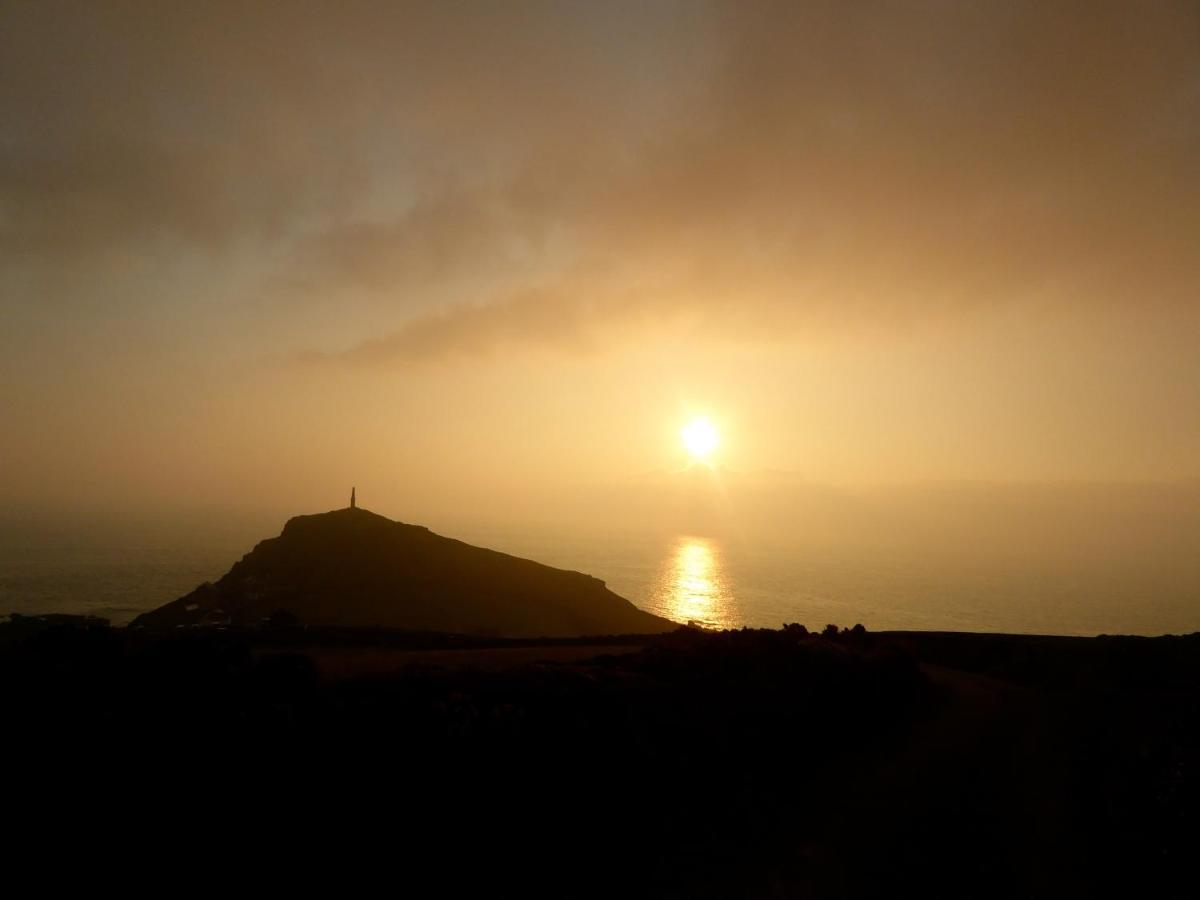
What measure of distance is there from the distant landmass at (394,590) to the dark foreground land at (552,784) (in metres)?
51.2

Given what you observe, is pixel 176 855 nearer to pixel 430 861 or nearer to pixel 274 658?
pixel 430 861

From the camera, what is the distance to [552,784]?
1160 centimetres

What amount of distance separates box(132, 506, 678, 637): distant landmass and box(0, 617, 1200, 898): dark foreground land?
51.2 metres

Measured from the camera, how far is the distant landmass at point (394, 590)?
217 feet

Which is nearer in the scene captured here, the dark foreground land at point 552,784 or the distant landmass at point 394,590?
the dark foreground land at point 552,784

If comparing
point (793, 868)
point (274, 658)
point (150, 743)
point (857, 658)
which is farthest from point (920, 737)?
point (150, 743)

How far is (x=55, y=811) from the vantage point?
845cm

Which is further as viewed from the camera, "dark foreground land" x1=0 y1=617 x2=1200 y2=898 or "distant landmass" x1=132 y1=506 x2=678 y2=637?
"distant landmass" x1=132 y1=506 x2=678 y2=637

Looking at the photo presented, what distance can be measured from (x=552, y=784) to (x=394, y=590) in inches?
2524

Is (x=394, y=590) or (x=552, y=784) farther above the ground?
(x=552, y=784)

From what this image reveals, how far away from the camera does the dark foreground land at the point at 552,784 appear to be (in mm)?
9094

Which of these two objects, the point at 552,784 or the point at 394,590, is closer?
the point at 552,784

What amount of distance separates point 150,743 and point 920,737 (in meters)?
19.3

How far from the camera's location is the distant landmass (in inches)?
2601
